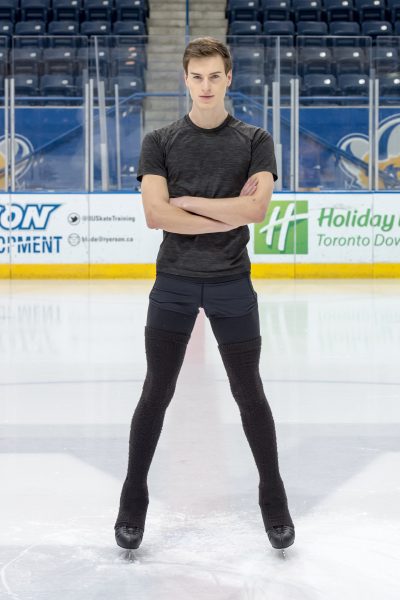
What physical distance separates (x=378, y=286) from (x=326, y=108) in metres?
2.89

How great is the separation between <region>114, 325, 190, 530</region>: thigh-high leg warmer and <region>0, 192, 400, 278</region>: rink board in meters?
11.2

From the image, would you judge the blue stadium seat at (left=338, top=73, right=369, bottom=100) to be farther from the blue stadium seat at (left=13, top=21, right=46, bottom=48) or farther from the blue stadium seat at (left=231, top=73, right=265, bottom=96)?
the blue stadium seat at (left=13, top=21, right=46, bottom=48)

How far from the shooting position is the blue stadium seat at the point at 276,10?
1875cm

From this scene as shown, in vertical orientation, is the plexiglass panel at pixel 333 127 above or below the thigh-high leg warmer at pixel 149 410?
above

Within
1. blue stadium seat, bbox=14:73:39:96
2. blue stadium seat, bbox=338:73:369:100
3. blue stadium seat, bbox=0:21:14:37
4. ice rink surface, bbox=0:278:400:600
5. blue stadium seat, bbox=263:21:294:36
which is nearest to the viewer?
ice rink surface, bbox=0:278:400:600

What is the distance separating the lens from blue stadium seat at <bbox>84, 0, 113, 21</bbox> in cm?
1891

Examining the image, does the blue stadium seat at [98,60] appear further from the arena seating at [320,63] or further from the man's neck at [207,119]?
the man's neck at [207,119]

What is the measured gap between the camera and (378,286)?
13.2 m

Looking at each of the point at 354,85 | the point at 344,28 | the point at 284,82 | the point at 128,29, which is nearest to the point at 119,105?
the point at 284,82

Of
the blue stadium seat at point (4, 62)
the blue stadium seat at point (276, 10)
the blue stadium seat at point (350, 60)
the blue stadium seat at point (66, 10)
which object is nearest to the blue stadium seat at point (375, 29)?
the blue stadium seat at point (276, 10)

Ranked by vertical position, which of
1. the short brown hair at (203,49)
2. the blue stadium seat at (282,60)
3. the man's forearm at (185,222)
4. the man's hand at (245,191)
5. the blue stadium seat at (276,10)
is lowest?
the man's forearm at (185,222)

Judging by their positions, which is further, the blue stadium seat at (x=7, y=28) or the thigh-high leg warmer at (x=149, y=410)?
the blue stadium seat at (x=7, y=28)

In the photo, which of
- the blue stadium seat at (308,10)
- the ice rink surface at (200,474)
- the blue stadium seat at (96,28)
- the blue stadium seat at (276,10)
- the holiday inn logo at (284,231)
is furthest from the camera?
the blue stadium seat at (308,10)

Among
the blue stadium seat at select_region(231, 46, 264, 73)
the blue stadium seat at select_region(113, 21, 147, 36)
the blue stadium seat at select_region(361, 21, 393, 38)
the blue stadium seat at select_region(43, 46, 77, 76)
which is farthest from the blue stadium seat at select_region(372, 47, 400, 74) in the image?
the blue stadium seat at select_region(113, 21, 147, 36)
